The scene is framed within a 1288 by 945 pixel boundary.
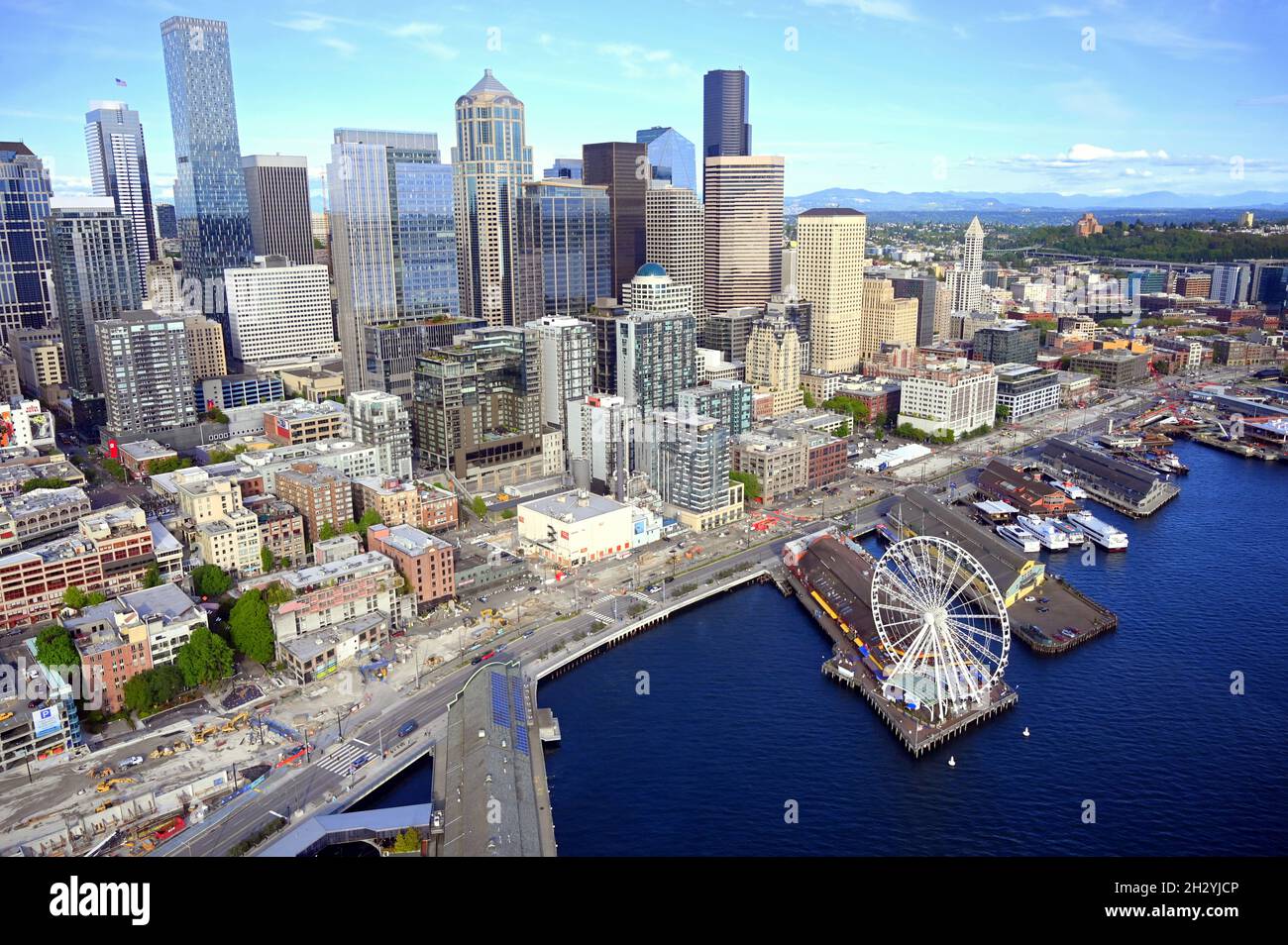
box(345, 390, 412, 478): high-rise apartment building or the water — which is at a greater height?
box(345, 390, 412, 478): high-rise apartment building

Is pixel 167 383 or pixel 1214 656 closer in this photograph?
pixel 1214 656

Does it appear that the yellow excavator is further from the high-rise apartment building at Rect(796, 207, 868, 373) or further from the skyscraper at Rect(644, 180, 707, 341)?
the high-rise apartment building at Rect(796, 207, 868, 373)

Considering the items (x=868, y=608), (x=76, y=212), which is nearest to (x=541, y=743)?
(x=868, y=608)

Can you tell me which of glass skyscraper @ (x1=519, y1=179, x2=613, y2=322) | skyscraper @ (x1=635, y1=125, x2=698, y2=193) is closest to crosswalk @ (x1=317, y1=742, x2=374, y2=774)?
glass skyscraper @ (x1=519, y1=179, x2=613, y2=322)

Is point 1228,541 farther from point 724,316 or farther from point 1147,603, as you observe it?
point 724,316

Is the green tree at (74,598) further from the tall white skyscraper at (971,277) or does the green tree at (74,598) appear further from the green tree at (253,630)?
the tall white skyscraper at (971,277)
